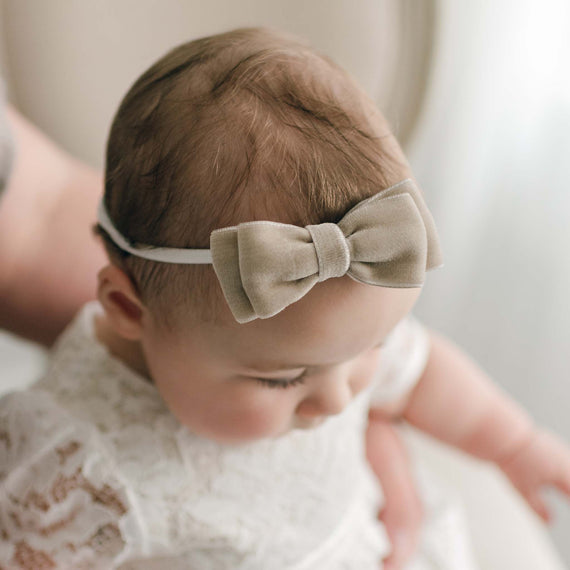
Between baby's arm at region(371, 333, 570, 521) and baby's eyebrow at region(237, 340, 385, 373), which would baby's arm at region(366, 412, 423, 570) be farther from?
baby's eyebrow at region(237, 340, 385, 373)

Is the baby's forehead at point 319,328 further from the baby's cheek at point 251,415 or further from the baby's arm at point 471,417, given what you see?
the baby's arm at point 471,417

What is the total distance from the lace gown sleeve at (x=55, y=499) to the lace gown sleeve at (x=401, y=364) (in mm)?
360

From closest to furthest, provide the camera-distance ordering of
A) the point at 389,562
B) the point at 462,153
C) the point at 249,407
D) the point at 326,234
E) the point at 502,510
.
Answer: the point at 326,234 < the point at 249,407 < the point at 389,562 < the point at 502,510 < the point at 462,153

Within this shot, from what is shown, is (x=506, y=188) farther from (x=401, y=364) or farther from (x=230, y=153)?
(x=230, y=153)

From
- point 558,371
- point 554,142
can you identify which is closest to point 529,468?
point 558,371

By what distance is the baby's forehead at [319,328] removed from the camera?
485 mm

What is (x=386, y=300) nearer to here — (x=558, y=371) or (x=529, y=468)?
(x=529, y=468)

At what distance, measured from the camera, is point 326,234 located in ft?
1.46

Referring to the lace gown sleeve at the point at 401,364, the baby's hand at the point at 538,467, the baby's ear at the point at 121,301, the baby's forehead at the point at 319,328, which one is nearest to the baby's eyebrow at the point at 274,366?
the baby's forehead at the point at 319,328

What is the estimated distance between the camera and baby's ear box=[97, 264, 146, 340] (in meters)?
0.56

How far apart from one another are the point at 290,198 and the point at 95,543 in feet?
1.20

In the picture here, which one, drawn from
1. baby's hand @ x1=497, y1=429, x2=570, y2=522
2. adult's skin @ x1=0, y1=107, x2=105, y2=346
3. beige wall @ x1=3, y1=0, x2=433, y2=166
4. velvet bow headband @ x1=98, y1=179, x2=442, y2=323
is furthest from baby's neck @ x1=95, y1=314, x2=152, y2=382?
baby's hand @ x1=497, y1=429, x2=570, y2=522

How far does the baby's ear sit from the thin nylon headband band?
1.2 inches

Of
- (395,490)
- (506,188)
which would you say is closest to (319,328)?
(395,490)
